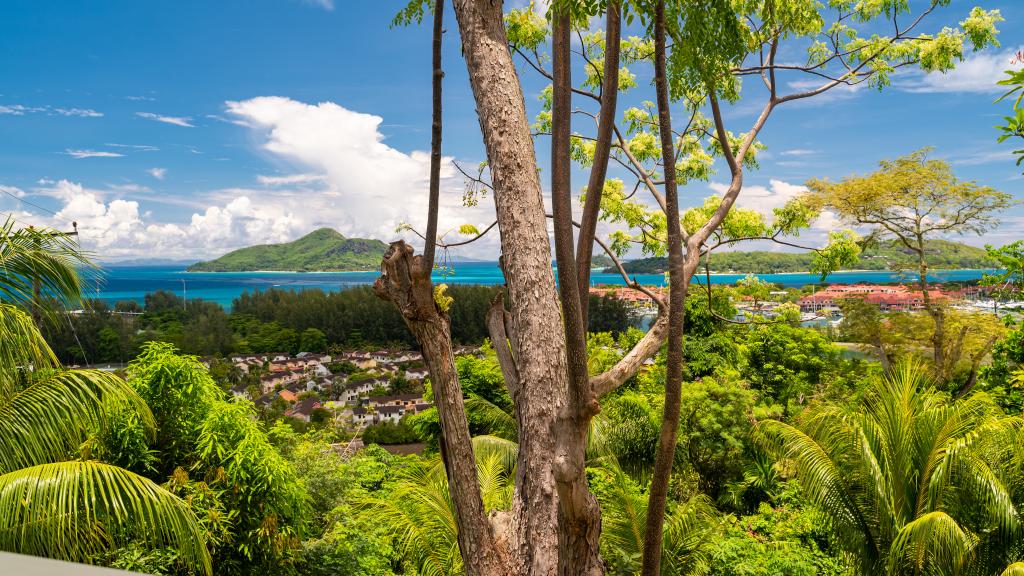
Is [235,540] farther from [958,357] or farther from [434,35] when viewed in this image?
[958,357]

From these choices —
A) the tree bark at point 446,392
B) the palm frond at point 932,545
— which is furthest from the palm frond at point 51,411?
the palm frond at point 932,545

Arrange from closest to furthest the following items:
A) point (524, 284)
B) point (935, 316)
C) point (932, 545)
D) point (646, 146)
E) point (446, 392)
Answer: point (524, 284)
point (446, 392)
point (932, 545)
point (646, 146)
point (935, 316)

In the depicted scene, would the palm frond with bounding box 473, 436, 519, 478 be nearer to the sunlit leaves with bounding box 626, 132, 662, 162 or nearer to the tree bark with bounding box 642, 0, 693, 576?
the sunlit leaves with bounding box 626, 132, 662, 162

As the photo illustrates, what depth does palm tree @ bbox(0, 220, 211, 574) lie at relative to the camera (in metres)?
2.79

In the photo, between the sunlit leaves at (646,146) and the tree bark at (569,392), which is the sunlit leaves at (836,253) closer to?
the sunlit leaves at (646,146)

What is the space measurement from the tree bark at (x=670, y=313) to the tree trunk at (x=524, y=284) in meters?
0.42

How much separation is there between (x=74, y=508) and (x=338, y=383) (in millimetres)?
18277

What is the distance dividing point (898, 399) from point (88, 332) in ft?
66.0

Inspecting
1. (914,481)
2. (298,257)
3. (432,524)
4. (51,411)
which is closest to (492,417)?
(432,524)

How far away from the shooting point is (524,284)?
254 centimetres

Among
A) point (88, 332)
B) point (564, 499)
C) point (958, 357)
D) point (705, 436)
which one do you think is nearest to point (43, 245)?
point (564, 499)

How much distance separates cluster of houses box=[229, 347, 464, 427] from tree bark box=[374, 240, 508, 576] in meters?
12.1

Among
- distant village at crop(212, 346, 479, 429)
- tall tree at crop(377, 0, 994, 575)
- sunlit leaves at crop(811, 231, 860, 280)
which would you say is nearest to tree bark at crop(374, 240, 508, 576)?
tall tree at crop(377, 0, 994, 575)

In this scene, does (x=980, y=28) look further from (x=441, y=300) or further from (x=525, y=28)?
(x=441, y=300)
